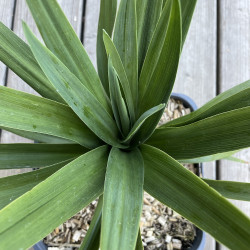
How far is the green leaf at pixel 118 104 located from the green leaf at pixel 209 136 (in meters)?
0.05

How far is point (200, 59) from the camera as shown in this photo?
90 centimetres

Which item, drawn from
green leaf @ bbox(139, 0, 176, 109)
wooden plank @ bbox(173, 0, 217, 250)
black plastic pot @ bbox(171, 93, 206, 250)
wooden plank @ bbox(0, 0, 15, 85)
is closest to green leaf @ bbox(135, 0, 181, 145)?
green leaf @ bbox(139, 0, 176, 109)

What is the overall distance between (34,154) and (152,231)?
0.37 metres

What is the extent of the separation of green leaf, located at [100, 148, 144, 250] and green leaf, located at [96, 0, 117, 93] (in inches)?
6.5

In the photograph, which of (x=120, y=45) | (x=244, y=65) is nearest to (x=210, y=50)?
(x=244, y=65)

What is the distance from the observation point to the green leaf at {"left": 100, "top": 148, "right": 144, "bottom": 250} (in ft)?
1.13

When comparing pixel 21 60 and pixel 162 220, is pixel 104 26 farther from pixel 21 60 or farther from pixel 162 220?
pixel 162 220

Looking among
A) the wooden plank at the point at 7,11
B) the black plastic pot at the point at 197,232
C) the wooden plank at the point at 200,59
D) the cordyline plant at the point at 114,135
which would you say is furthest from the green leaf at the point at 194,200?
the wooden plank at the point at 7,11

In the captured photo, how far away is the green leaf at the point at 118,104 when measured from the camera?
43 cm

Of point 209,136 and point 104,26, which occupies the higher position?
point 104,26

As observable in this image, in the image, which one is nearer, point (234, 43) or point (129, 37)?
point (129, 37)

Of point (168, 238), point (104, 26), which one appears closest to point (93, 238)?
point (168, 238)

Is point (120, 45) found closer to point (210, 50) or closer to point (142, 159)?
point (142, 159)

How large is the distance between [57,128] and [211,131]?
19cm
